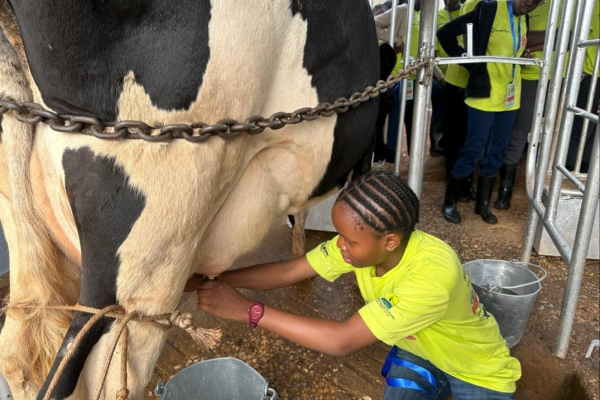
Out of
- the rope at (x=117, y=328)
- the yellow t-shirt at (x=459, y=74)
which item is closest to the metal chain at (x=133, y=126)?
the rope at (x=117, y=328)

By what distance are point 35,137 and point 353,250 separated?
819 millimetres

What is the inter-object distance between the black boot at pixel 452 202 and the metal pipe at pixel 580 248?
1.57 meters

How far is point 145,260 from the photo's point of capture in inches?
38.6

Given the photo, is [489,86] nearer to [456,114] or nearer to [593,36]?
[456,114]

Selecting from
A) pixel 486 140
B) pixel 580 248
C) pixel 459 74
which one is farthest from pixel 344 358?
pixel 459 74

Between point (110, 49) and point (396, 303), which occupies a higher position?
point (110, 49)

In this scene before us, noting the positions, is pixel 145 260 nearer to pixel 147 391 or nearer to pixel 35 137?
pixel 35 137

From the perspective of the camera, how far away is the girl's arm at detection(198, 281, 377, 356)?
4.33 ft

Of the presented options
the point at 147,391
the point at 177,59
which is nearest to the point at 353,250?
the point at 177,59

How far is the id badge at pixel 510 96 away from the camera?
3.22 meters

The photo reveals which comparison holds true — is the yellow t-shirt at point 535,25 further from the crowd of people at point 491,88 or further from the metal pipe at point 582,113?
the metal pipe at point 582,113

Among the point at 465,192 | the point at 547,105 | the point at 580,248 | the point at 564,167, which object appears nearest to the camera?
the point at 580,248

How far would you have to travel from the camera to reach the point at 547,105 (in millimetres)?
2576

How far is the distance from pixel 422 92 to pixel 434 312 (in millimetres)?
1123
